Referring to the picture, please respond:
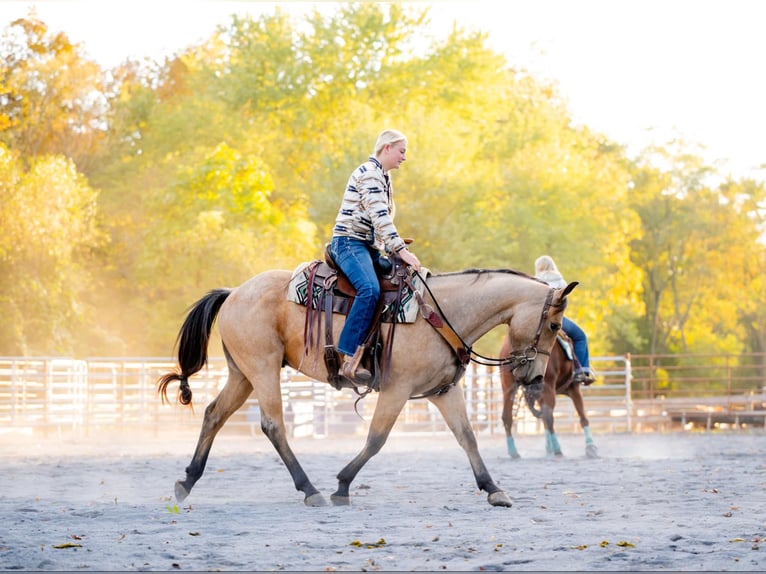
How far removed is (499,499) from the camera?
8.15 m

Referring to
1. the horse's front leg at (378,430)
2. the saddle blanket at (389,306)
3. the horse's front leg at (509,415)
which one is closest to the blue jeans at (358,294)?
the saddle blanket at (389,306)

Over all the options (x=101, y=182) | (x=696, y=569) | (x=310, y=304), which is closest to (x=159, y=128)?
(x=101, y=182)

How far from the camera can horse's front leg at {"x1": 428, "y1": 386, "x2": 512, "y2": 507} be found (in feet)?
27.3

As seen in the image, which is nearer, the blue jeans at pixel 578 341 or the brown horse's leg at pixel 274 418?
the brown horse's leg at pixel 274 418

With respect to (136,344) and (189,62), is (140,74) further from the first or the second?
(136,344)

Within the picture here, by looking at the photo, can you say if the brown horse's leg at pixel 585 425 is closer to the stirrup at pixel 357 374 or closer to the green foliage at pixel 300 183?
the stirrup at pixel 357 374

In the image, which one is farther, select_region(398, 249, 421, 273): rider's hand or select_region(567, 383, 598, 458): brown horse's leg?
select_region(567, 383, 598, 458): brown horse's leg

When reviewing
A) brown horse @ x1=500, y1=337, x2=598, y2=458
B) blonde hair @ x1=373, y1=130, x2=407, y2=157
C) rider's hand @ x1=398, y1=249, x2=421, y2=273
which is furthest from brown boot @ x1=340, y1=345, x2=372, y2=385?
brown horse @ x1=500, y1=337, x2=598, y2=458

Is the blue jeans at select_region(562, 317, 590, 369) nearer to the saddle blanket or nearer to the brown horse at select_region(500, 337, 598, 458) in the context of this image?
the brown horse at select_region(500, 337, 598, 458)

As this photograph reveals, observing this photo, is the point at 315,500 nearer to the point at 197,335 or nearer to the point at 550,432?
the point at 197,335

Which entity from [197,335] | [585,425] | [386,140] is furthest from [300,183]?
[386,140]

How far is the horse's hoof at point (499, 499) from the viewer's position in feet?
26.7

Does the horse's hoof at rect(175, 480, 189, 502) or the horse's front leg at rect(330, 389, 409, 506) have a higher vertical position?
the horse's front leg at rect(330, 389, 409, 506)

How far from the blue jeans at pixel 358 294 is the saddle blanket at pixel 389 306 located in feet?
0.58
